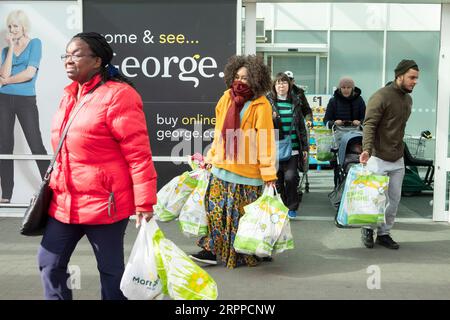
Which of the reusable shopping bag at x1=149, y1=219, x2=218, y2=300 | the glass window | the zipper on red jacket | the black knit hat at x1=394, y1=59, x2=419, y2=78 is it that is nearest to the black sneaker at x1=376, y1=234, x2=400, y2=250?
the black knit hat at x1=394, y1=59, x2=419, y2=78

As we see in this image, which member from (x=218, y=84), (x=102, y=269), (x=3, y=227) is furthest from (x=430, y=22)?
(x=102, y=269)

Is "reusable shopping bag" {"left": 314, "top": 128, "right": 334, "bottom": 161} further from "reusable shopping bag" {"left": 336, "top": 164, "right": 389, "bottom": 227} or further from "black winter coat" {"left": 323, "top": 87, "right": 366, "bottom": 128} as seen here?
"reusable shopping bag" {"left": 336, "top": 164, "right": 389, "bottom": 227}

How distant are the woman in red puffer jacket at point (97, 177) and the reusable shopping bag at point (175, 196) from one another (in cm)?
221

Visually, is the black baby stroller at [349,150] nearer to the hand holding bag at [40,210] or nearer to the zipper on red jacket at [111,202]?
the zipper on red jacket at [111,202]

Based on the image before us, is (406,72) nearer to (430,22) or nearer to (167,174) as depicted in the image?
(167,174)

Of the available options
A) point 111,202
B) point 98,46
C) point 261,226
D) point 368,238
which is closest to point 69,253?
point 111,202

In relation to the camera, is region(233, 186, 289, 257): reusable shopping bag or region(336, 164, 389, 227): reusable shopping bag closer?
region(233, 186, 289, 257): reusable shopping bag

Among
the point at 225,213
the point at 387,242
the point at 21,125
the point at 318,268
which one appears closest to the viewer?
the point at 225,213

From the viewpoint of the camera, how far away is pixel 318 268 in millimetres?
5805

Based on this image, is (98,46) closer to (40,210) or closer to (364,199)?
(40,210)

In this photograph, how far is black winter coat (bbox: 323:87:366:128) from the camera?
8.88 m

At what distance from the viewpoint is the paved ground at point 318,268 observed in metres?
5.06

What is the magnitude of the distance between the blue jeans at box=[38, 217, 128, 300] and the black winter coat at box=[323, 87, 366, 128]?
18.5 ft

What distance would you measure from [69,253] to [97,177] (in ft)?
1.56
